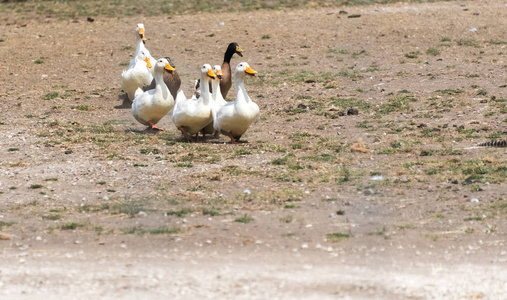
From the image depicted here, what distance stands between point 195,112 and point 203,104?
195 mm

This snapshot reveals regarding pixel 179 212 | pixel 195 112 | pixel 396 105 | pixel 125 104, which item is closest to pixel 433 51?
pixel 396 105

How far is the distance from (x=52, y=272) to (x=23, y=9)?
1738 cm

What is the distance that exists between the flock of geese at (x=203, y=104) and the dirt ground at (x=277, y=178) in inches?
11.8

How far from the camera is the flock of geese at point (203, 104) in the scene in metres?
11.3

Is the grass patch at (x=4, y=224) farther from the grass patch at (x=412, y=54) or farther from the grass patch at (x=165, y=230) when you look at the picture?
the grass patch at (x=412, y=54)

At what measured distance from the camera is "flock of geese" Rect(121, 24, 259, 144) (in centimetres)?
1126

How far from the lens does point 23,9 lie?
903 inches

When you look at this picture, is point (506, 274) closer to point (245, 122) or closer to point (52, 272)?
point (52, 272)

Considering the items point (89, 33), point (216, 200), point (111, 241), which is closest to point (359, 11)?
point (89, 33)

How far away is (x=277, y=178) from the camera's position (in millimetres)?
9484

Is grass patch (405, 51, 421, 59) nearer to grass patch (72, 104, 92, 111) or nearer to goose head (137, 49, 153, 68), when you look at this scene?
goose head (137, 49, 153, 68)

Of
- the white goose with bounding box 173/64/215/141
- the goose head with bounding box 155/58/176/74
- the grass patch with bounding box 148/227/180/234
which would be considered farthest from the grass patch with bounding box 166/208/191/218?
the goose head with bounding box 155/58/176/74

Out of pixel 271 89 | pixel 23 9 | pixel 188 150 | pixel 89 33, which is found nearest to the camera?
pixel 188 150

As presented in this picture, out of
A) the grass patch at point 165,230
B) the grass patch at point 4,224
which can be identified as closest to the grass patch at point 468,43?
the grass patch at point 165,230
